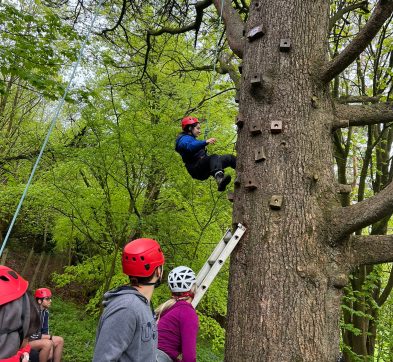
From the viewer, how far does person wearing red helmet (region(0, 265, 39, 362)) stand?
150 centimetres

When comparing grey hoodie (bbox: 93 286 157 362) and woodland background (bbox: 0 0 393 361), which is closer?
grey hoodie (bbox: 93 286 157 362)

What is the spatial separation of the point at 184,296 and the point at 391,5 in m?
2.39

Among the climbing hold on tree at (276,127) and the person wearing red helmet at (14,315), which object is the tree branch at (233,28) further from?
the person wearing red helmet at (14,315)

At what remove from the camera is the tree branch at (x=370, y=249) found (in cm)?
246

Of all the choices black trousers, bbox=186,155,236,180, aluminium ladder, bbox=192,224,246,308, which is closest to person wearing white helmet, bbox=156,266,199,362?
aluminium ladder, bbox=192,224,246,308

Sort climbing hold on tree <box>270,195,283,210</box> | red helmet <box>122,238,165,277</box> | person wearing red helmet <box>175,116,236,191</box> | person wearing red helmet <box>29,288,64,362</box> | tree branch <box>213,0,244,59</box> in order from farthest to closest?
person wearing red helmet <box>29,288,64,362</box>, person wearing red helmet <box>175,116,236,191</box>, tree branch <box>213,0,244,59</box>, climbing hold on tree <box>270,195,283,210</box>, red helmet <box>122,238,165,277</box>

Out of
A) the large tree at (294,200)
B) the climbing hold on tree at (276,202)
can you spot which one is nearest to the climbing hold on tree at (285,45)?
the large tree at (294,200)

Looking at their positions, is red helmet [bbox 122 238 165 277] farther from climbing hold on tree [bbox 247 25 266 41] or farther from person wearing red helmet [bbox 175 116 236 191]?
person wearing red helmet [bbox 175 116 236 191]

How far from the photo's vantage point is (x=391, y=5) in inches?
90.7

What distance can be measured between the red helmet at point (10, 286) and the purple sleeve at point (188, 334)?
1.44 meters

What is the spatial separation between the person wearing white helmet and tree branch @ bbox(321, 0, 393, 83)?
1.85m

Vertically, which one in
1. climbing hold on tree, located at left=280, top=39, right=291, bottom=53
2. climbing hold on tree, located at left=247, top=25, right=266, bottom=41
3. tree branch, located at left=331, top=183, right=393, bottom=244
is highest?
climbing hold on tree, located at left=247, top=25, right=266, bottom=41

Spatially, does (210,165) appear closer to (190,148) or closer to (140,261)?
(190,148)

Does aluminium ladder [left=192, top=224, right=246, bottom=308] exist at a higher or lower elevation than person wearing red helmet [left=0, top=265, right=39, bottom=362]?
higher
